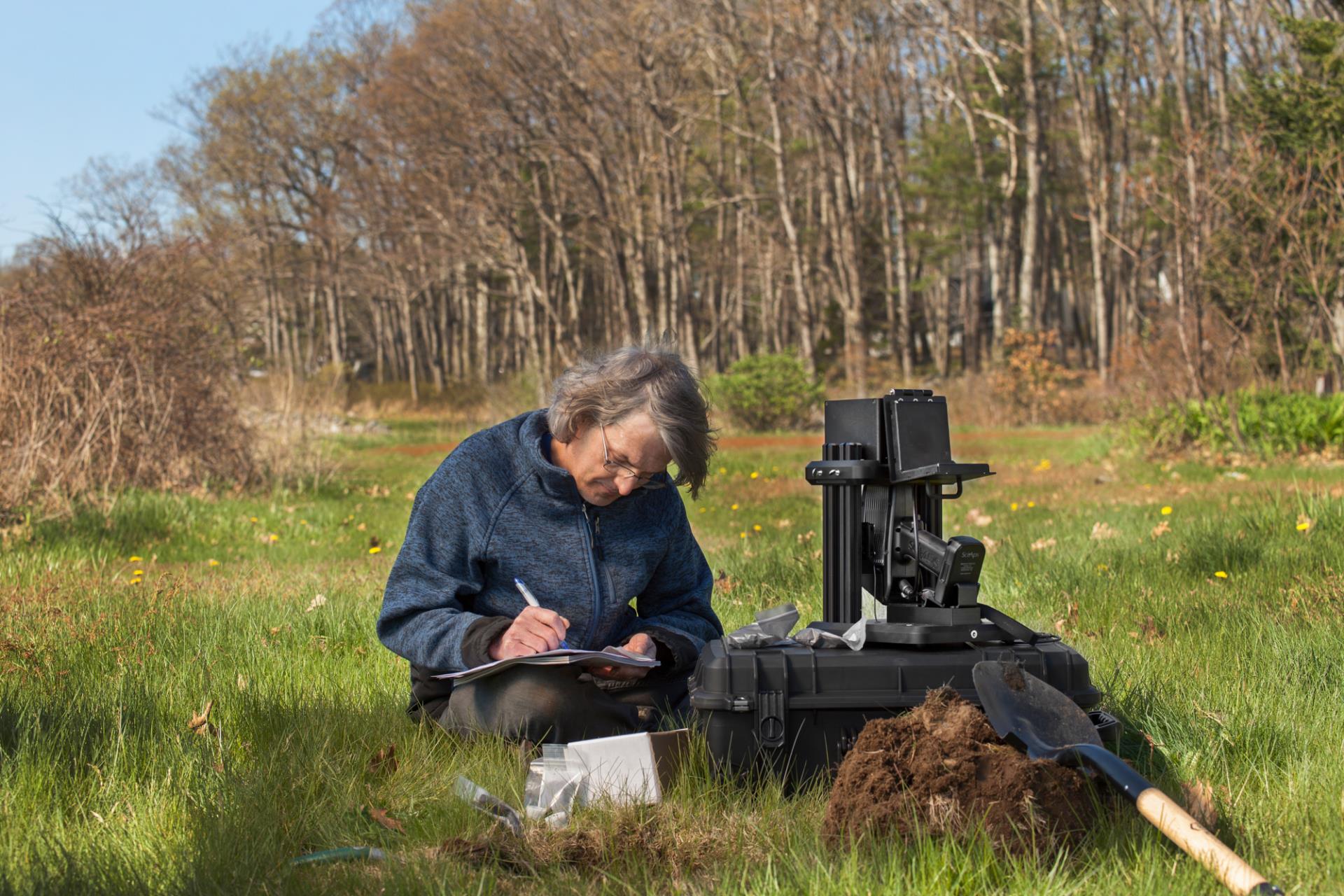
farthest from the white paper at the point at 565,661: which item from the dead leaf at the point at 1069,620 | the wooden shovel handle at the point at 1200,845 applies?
the dead leaf at the point at 1069,620

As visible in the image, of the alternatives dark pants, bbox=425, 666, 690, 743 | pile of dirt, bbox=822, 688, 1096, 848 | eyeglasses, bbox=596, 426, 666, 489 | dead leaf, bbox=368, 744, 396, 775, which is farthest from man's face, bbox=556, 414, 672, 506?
pile of dirt, bbox=822, 688, 1096, 848

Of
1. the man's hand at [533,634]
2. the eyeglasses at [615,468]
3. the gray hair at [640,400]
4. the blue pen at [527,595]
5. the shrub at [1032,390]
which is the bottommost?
the shrub at [1032,390]

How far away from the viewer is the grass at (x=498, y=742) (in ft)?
7.87

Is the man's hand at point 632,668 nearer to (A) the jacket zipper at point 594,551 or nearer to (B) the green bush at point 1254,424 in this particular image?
(A) the jacket zipper at point 594,551

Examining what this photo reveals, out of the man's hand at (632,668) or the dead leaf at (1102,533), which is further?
the dead leaf at (1102,533)

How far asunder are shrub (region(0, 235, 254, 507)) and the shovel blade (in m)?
6.76

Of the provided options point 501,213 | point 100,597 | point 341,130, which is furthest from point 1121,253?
point 100,597

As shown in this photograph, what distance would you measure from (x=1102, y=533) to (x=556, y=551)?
4.58 meters

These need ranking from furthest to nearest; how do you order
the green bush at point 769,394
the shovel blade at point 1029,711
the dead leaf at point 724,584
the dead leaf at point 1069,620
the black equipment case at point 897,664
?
the green bush at point 769,394, the dead leaf at point 724,584, the dead leaf at point 1069,620, the black equipment case at point 897,664, the shovel blade at point 1029,711

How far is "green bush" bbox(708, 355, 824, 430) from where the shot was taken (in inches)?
984

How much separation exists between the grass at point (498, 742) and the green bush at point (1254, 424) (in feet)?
20.0

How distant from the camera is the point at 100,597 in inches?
209

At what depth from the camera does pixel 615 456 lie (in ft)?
10.8

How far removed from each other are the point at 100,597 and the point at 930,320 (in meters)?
50.4
